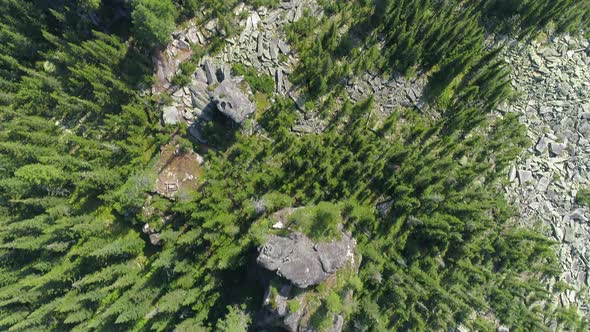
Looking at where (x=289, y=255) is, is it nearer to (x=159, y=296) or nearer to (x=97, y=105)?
(x=159, y=296)

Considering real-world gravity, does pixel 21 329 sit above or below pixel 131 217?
below

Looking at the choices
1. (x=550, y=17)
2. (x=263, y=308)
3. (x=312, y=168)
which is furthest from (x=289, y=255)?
(x=550, y=17)

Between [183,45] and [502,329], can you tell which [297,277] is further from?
[183,45]

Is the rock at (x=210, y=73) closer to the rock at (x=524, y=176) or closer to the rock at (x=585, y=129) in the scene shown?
the rock at (x=524, y=176)

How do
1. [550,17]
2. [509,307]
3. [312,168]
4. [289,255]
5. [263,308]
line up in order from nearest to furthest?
1. [289,255]
2. [263,308]
3. [312,168]
4. [509,307]
5. [550,17]

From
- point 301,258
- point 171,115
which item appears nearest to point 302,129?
point 301,258

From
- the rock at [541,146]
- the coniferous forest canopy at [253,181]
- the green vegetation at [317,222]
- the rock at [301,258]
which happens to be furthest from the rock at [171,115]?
the rock at [541,146]
